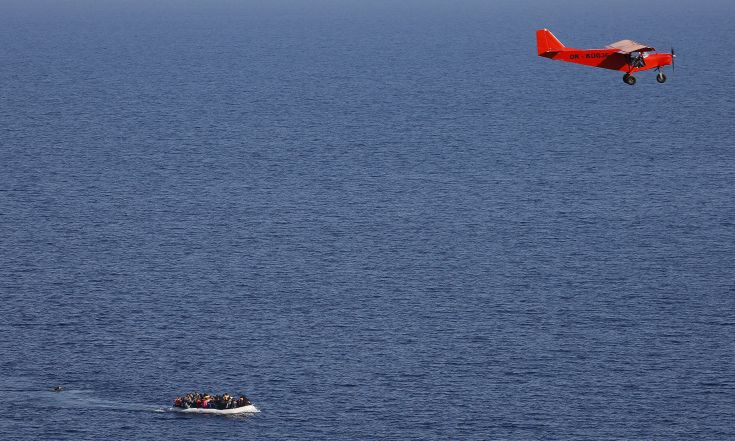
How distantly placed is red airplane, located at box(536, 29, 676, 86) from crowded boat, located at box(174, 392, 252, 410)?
226 ft

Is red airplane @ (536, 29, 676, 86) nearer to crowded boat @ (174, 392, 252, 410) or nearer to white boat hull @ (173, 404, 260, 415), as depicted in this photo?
white boat hull @ (173, 404, 260, 415)

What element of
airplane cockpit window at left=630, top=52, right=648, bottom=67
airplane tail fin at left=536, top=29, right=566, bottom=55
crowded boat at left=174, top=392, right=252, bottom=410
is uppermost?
airplane tail fin at left=536, top=29, right=566, bottom=55

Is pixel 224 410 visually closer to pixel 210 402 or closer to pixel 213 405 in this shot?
pixel 213 405

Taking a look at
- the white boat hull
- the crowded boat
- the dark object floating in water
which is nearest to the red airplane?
the white boat hull

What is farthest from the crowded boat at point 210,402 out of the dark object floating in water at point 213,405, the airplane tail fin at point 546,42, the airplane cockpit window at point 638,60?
the airplane cockpit window at point 638,60

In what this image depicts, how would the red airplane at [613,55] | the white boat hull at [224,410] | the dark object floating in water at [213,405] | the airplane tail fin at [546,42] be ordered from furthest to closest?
the dark object floating in water at [213,405]
the white boat hull at [224,410]
the airplane tail fin at [546,42]
the red airplane at [613,55]

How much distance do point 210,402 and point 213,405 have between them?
2.06 feet

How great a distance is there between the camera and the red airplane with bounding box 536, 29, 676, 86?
425 feet

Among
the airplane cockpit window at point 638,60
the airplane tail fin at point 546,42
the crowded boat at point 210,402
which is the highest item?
the airplane tail fin at point 546,42

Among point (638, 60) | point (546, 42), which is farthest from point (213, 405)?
point (638, 60)

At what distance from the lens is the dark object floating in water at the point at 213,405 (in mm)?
176750

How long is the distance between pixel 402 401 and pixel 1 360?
6022cm

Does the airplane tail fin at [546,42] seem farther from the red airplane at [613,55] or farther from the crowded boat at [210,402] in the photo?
the crowded boat at [210,402]

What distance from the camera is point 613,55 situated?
132875 millimetres
